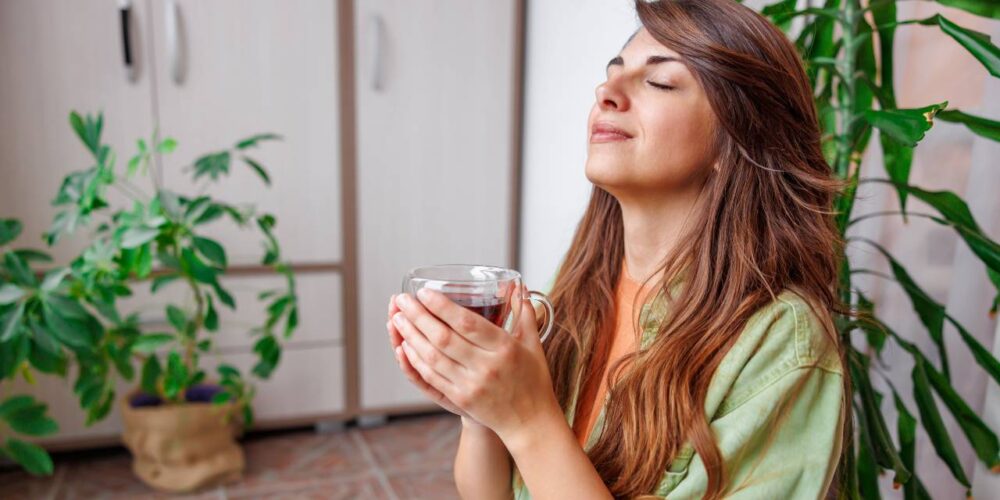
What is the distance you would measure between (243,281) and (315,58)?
791 millimetres

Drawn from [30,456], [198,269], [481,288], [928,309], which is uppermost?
[481,288]

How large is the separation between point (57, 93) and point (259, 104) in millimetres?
567

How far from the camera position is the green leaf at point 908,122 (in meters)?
0.88

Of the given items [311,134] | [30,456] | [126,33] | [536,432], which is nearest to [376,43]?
[311,134]

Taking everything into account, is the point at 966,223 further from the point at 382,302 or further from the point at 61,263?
the point at 61,263

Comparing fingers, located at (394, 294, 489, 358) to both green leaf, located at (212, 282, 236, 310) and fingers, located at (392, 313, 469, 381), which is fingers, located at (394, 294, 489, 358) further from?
green leaf, located at (212, 282, 236, 310)

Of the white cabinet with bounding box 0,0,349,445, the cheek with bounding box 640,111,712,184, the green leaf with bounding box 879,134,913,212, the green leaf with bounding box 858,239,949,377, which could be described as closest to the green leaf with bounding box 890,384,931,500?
the green leaf with bounding box 858,239,949,377

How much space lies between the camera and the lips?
2.72 feet

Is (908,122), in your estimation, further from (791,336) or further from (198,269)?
(198,269)

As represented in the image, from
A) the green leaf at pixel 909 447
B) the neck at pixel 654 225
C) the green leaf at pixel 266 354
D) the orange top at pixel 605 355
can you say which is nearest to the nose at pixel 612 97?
the neck at pixel 654 225

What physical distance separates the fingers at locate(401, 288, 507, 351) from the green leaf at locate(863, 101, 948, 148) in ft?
2.14

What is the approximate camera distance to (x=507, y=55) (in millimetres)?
2348

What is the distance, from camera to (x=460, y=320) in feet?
2.17

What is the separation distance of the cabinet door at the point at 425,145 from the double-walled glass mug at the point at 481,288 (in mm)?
1567
